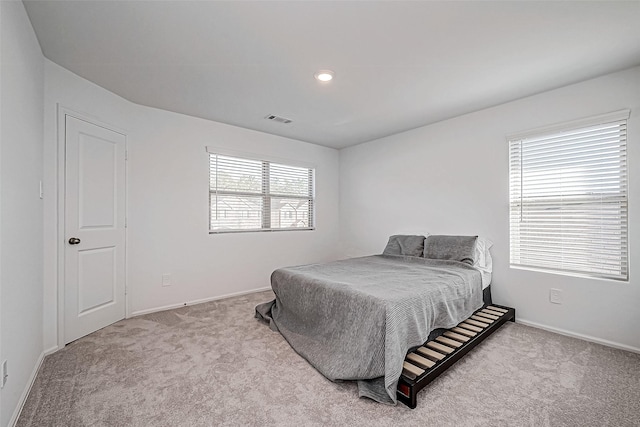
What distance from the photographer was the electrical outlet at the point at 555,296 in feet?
8.87

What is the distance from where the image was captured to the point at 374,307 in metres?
1.89

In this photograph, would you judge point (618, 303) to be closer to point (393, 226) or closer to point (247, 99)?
point (393, 226)

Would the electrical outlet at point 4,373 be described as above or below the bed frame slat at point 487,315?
above

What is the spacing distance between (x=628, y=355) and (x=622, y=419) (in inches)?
41.6

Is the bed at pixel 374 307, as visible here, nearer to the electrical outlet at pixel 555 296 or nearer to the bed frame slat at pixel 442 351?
the bed frame slat at pixel 442 351

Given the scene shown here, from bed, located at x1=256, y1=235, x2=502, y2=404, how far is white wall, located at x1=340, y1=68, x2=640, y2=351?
1.28ft

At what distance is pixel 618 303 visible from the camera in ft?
7.88

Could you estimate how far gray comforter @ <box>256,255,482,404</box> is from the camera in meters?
1.80

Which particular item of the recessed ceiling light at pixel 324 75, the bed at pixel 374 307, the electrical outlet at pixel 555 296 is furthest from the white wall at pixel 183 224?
the electrical outlet at pixel 555 296

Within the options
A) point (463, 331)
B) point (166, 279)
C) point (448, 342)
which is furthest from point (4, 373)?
point (463, 331)

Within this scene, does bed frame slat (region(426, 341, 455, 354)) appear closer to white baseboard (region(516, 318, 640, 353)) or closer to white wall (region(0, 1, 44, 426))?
white baseboard (region(516, 318, 640, 353))

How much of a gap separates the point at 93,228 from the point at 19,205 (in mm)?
1121

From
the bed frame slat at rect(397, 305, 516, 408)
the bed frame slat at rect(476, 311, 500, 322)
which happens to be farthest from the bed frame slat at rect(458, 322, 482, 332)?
the bed frame slat at rect(476, 311, 500, 322)

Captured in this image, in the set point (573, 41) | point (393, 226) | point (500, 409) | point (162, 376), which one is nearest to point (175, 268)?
point (162, 376)
